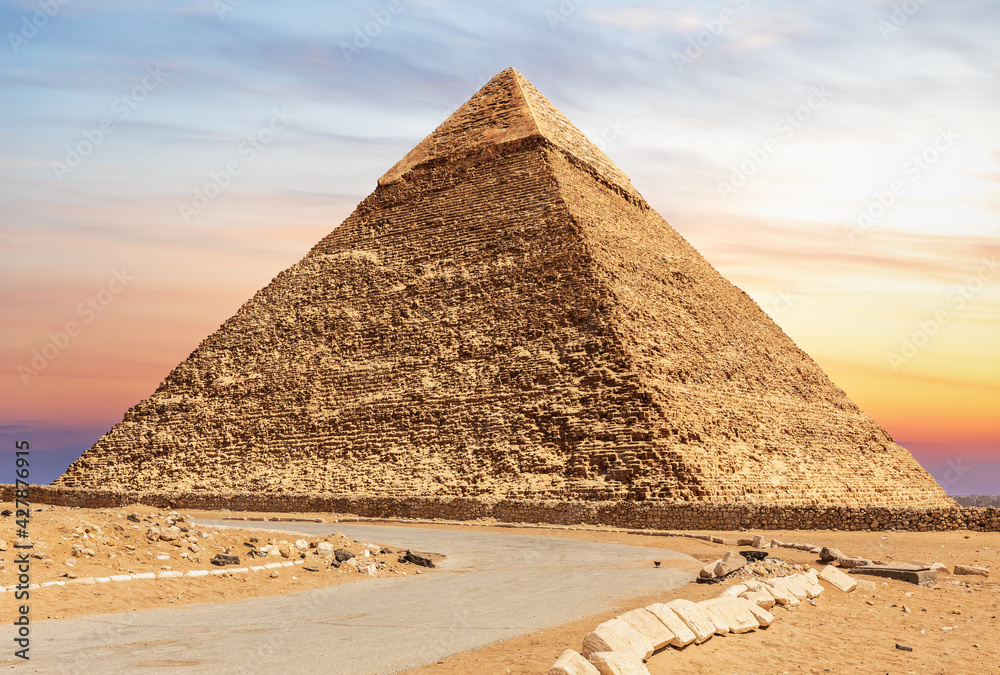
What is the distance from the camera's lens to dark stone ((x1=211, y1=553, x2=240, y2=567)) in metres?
10.4

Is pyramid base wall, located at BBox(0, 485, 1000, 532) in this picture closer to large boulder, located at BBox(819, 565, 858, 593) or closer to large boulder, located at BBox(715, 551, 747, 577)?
large boulder, located at BBox(715, 551, 747, 577)

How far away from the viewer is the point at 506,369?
98.1ft

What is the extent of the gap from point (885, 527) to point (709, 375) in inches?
502

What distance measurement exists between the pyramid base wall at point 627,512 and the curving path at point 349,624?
8.40 metres

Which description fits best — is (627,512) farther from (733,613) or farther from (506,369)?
(733,613)

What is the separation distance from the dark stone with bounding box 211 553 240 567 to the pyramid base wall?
12061 millimetres

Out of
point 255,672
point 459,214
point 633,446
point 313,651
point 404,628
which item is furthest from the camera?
point 459,214

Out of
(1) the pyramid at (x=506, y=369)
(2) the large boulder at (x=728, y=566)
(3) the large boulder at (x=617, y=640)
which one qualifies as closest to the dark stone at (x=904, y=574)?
(2) the large boulder at (x=728, y=566)

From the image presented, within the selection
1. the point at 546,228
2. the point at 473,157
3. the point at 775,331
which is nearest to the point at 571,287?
the point at 546,228

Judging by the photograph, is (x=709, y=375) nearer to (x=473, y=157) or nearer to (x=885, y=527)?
(x=885, y=527)

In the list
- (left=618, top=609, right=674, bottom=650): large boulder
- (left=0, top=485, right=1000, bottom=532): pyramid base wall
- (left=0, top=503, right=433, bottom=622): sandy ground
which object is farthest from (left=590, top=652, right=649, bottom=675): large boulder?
(left=0, top=485, right=1000, bottom=532): pyramid base wall

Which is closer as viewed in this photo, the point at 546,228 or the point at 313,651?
the point at 313,651

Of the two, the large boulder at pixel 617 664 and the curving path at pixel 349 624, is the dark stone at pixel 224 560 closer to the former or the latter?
the curving path at pixel 349 624

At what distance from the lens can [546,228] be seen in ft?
115
